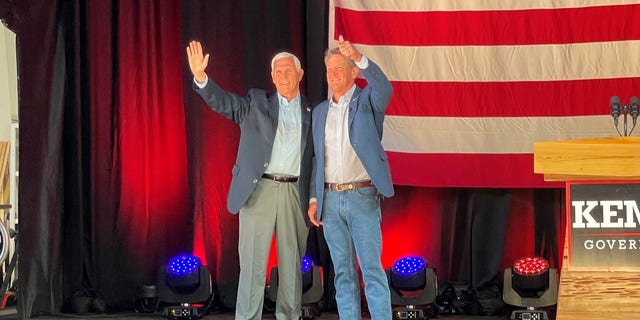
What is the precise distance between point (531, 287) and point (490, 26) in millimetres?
1471

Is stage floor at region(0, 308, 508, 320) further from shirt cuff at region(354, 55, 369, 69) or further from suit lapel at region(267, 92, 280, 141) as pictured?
shirt cuff at region(354, 55, 369, 69)

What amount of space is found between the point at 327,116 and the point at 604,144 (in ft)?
5.64

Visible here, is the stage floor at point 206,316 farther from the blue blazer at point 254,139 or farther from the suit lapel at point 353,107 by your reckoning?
the suit lapel at point 353,107

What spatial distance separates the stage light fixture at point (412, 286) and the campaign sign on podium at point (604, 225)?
2.54 m

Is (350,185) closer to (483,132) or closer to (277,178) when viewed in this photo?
(277,178)

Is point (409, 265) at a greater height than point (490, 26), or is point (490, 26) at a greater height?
point (490, 26)

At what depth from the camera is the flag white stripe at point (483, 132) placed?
530cm

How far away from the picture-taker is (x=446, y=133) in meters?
5.43

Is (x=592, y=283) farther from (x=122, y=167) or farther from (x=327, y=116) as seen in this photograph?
(x=122, y=167)

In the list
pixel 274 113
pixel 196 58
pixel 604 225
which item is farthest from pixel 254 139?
pixel 604 225

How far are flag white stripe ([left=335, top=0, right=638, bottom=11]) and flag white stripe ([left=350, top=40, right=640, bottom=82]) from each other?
23cm

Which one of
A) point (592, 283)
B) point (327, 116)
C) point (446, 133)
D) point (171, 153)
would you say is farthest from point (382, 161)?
point (171, 153)

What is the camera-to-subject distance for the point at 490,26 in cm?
545

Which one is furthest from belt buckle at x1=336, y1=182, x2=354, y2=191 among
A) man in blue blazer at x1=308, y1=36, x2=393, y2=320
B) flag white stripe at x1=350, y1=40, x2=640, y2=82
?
flag white stripe at x1=350, y1=40, x2=640, y2=82
